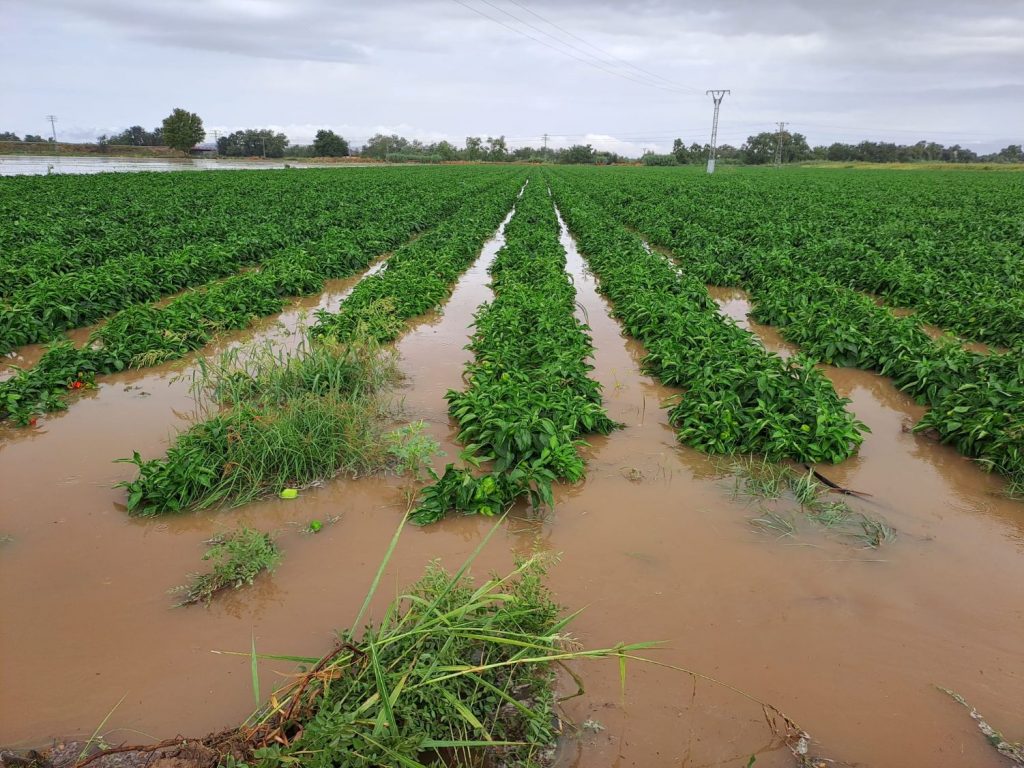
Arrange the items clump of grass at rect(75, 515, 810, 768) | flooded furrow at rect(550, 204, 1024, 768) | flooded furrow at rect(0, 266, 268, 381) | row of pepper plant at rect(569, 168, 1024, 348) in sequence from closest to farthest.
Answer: clump of grass at rect(75, 515, 810, 768), flooded furrow at rect(550, 204, 1024, 768), flooded furrow at rect(0, 266, 268, 381), row of pepper plant at rect(569, 168, 1024, 348)

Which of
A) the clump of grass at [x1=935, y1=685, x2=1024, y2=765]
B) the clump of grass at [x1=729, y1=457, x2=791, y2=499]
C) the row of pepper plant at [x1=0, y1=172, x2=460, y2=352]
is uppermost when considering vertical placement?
the row of pepper plant at [x1=0, y1=172, x2=460, y2=352]

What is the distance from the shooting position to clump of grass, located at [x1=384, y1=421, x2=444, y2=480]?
14.9 ft

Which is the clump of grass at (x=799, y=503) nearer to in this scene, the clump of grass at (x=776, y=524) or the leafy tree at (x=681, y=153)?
the clump of grass at (x=776, y=524)

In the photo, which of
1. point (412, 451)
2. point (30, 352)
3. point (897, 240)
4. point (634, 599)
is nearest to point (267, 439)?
point (412, 451)

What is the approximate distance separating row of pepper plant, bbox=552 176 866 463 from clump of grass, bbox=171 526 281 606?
3639 mm

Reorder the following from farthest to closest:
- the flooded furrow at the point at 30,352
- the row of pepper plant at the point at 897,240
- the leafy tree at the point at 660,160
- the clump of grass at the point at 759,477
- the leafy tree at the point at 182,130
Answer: the leafy tree at the point at 660,160
the leafy tree at the point at 182,130
the row of pepper plant at the point at 897,240
the flooded furrow at the point at 30,352
the clump of grass at the point at 759,477

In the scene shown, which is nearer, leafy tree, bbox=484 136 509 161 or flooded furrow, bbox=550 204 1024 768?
flooded furrow, bbox=550 204 1024 768

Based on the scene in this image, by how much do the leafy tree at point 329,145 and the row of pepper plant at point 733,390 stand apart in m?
98.7

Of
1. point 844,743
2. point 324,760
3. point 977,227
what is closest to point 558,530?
point 844,743

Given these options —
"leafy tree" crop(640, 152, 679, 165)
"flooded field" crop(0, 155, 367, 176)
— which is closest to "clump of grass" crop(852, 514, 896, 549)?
"flooded field" crop(0, 155, 367, 176)

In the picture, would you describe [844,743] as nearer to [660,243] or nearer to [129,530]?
[129,530]

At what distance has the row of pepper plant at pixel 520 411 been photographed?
436cm

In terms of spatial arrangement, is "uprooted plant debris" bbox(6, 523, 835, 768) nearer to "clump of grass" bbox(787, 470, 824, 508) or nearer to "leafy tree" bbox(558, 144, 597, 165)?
"clump of grass" bbox(787, 470, 824, 508)

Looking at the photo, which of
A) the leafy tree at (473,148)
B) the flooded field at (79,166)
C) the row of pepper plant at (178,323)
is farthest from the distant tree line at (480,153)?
the row of pepper plant at (178,323)
